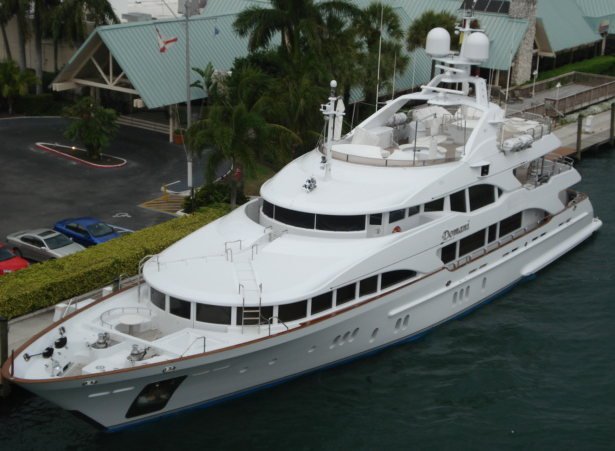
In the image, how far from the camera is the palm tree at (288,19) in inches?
1996

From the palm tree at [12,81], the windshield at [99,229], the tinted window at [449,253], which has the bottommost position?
the windshield at [99,229]

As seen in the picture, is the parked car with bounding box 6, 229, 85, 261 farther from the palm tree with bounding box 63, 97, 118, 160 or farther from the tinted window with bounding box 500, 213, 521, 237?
the tinted window with bounding box 500, 213, 521, 237

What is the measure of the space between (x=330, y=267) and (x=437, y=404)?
18.1 ft

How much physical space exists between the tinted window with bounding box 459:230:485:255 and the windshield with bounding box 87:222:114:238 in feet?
47.1

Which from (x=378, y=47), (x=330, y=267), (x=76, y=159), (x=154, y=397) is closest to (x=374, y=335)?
(x=330, y=267)

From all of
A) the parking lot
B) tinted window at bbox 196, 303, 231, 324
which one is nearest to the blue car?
the parking lot

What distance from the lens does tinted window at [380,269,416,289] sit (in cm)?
3312

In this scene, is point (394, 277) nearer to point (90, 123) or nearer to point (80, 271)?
point (80, 271)

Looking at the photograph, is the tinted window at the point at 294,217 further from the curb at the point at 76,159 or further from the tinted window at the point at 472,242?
the curb at the point at 76,159

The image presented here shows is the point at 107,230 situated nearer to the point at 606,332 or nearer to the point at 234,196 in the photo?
the point at 234,196

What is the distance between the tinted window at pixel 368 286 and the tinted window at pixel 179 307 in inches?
228

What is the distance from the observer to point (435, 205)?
35250mm

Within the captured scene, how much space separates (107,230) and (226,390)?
12.6 metres

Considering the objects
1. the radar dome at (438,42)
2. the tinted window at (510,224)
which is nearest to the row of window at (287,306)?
the tinted window at (510,224)
